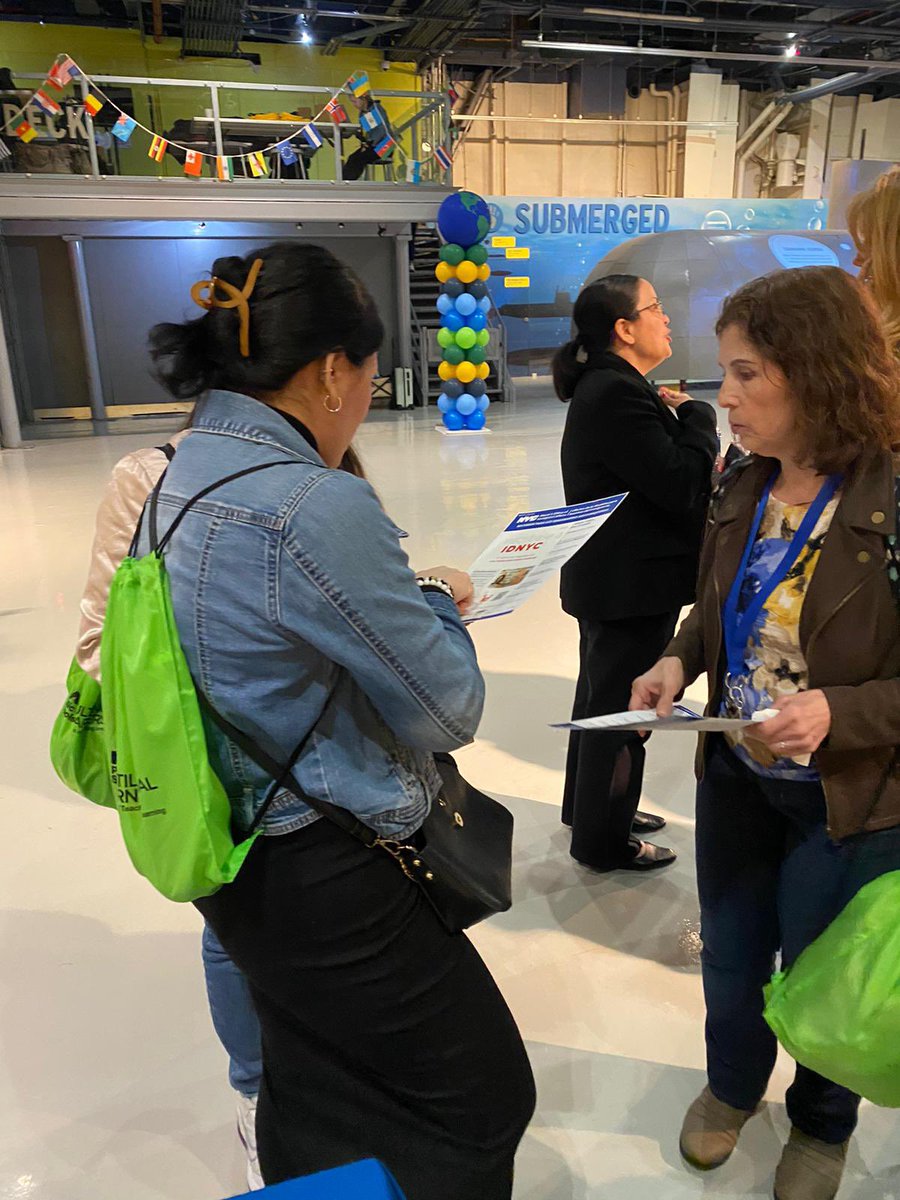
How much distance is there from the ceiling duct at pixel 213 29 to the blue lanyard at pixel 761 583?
13.0m

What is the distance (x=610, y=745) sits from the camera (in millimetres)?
2361

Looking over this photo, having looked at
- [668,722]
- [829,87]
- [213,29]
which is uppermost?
[213,29]

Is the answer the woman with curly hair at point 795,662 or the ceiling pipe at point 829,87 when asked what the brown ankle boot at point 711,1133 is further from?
the ceiling pipe at point 829,87

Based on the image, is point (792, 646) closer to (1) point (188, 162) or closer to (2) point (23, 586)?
(2) point (23, 586)

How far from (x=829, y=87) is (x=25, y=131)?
12835 mm

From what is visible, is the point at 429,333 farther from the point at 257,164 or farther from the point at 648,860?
the point at 648,860

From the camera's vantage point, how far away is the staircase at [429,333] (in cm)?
1220

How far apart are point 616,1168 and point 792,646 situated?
3.37ft

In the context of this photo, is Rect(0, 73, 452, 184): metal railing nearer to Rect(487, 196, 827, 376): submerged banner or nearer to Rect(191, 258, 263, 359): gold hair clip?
Rect(487, 196, 827, 376): submerged banner

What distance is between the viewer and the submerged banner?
13.4 m

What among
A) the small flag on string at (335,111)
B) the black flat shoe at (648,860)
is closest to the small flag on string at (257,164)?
the small flag on string at (335,111)

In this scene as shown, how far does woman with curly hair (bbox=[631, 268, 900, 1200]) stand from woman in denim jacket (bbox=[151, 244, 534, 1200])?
46 centimetres

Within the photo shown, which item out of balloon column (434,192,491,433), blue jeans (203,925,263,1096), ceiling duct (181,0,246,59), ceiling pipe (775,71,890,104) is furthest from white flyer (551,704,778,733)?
ceiling pipe (775,71,890,104)

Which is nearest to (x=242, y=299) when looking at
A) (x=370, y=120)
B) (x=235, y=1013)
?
(x=235, y=1013)
